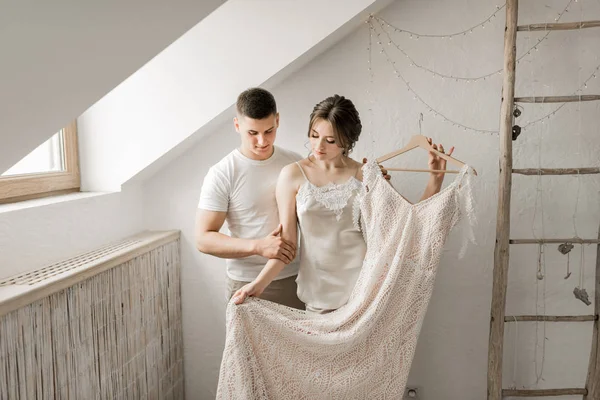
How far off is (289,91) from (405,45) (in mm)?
630

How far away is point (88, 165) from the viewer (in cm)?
289

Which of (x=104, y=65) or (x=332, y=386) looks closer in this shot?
(x=104, y=65)

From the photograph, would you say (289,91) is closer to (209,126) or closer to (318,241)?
(209,126)

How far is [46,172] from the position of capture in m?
2.65

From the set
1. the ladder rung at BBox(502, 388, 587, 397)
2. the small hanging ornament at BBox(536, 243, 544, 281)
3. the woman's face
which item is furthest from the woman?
the ladder rung at BBox(502, 388, 587, 397)

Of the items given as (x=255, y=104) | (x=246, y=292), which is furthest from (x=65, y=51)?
(x=246, y=292)

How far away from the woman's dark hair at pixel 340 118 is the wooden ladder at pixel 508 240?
2.45 feet

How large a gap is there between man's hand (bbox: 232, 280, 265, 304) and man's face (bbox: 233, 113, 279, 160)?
60cm

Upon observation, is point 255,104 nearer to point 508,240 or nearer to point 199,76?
point 199,76

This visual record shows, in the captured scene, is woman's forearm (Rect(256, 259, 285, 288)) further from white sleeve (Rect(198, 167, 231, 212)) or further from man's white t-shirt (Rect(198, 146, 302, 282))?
white sleeve (Rect(198, 167, 231, 212))

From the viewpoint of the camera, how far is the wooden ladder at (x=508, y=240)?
8.46ft

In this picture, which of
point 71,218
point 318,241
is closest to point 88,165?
point 71,218

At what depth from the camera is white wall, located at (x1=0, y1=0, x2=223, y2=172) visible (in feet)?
4.37

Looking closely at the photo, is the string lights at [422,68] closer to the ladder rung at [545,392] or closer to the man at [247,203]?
the man at [247,203]
